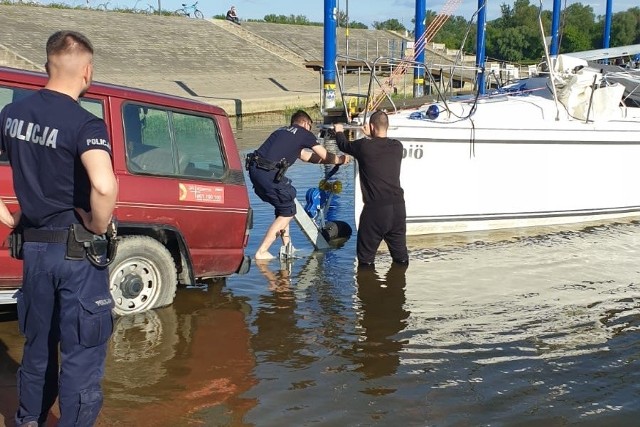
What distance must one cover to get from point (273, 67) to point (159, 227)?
1509 inches

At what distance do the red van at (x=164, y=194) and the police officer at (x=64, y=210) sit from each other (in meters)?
2.11

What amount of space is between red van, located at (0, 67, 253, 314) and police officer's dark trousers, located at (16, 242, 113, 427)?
2.00m

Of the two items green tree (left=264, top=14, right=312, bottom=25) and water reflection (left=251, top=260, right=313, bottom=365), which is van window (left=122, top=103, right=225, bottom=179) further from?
green tree (left=264, top=14, right=312, bottom=25)

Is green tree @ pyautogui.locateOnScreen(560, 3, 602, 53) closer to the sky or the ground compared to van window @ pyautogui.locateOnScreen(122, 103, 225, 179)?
closer to the sky

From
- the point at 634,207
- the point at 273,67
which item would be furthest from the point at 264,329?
the point at 273,67

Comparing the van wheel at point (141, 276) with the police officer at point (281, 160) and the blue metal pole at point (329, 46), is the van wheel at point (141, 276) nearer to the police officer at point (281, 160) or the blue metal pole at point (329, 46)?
the police officer at point (281, 160)

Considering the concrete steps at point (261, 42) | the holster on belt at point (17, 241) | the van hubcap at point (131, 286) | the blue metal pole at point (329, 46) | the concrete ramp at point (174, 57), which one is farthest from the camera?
the concrete steps at point (261, 42)

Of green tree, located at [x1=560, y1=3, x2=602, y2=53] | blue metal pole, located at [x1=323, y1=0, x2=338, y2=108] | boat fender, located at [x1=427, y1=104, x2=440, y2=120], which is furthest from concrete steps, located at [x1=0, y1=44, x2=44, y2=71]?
green tree, located at [x1=560, y1=3, x2=602, y2=53]

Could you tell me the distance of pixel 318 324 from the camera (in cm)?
635

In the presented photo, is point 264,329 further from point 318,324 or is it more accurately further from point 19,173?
point 19,173

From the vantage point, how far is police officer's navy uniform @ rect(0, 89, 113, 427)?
11.1 feet

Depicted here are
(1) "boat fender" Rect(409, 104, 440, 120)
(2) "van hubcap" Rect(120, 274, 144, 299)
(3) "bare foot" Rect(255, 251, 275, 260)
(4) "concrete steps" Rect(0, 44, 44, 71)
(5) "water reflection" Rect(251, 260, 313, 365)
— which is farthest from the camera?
(4) "concrete steps" Rect(0, 44, 44, 71)

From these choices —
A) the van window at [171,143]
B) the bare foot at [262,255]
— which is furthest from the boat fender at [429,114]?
the van window at [171,143]

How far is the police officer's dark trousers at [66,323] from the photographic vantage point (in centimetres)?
347
